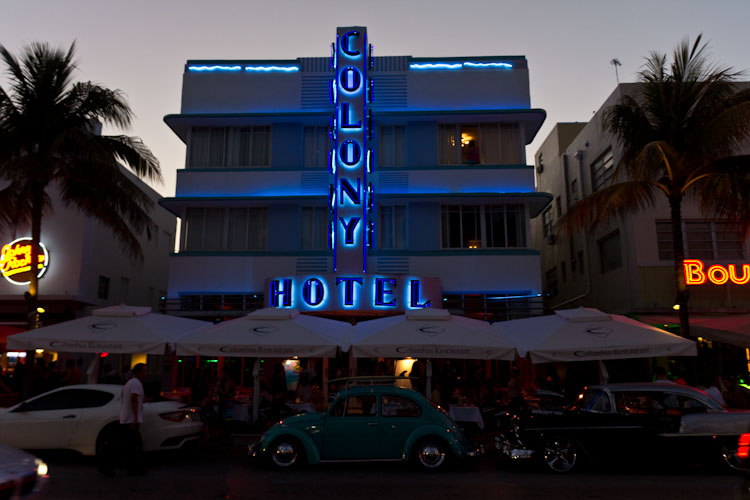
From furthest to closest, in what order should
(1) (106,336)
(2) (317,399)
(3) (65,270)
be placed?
(3) (65,270) → (2) (317,399) → (1) (106,336)

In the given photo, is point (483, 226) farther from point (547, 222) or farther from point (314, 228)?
point (547, 222)

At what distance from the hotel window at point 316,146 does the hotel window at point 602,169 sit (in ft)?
36.5

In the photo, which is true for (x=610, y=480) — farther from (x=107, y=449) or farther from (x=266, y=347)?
(x=107, y=449)

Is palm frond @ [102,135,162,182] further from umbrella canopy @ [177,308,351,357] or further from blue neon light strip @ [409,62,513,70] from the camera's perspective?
blue neon light strip @ [409,62,513,70]

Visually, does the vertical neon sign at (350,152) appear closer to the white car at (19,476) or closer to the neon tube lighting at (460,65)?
the neon tube lighting at (460,65)

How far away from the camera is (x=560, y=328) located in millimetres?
14570

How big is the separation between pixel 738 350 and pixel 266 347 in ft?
55.9

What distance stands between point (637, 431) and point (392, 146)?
52.2 feet

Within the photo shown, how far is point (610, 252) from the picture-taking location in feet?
80.1

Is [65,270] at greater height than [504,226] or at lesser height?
lesser

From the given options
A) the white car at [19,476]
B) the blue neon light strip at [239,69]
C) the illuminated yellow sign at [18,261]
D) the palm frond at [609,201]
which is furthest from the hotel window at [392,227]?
the white car at [19,476]

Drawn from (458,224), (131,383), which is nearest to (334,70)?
(458,224)

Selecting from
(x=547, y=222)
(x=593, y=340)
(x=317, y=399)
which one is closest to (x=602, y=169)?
(x=547, y=222)

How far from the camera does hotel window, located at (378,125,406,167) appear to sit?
24.2m
